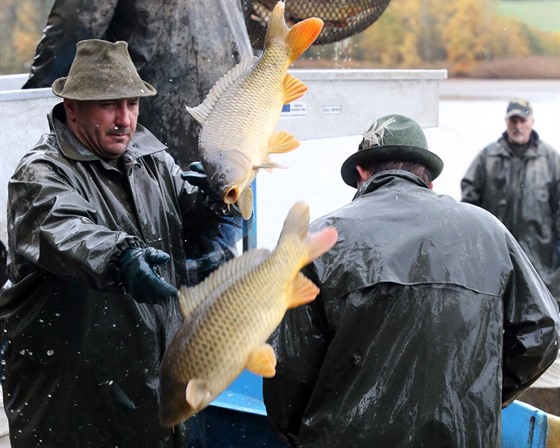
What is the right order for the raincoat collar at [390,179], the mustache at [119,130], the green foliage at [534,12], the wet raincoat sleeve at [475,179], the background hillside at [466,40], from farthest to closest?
the green foliage at [534,12] < the background hillside at [466,40] < the wet raincoat sleeve at [475,179] < the mustache at [119,130] < the raincoat collar at [390,179]

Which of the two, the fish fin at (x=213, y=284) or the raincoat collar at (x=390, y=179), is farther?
the raincoat collar at (x=390, y=179)

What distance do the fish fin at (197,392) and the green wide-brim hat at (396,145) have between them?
1.20 metres

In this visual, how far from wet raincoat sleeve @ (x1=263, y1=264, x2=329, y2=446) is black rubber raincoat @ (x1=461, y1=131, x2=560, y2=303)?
6894 mm

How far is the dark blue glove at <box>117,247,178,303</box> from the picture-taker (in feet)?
12.3

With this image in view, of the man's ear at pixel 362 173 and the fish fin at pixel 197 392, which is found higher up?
the man's ear at pixel 362 173

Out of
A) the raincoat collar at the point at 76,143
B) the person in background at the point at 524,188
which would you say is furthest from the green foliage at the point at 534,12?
the raincoat collar at the point at 76,143

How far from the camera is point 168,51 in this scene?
20.2 feet

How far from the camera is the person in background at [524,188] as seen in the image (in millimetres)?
10438

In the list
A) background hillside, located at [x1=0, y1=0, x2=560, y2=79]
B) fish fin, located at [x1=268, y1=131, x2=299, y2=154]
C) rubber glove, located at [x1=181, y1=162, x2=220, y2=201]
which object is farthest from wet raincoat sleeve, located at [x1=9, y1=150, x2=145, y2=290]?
background hillside, located at [x1=0, y1=0, x2=560, y2=79]

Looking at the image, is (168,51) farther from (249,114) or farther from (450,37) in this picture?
(450,37)

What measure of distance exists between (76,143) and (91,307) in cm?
65

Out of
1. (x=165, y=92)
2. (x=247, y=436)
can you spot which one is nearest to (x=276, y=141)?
(x=247, y=436)

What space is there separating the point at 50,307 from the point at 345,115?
489 cm

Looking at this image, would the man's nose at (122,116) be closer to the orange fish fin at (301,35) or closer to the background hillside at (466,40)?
the orange fish fin at (301,35)
